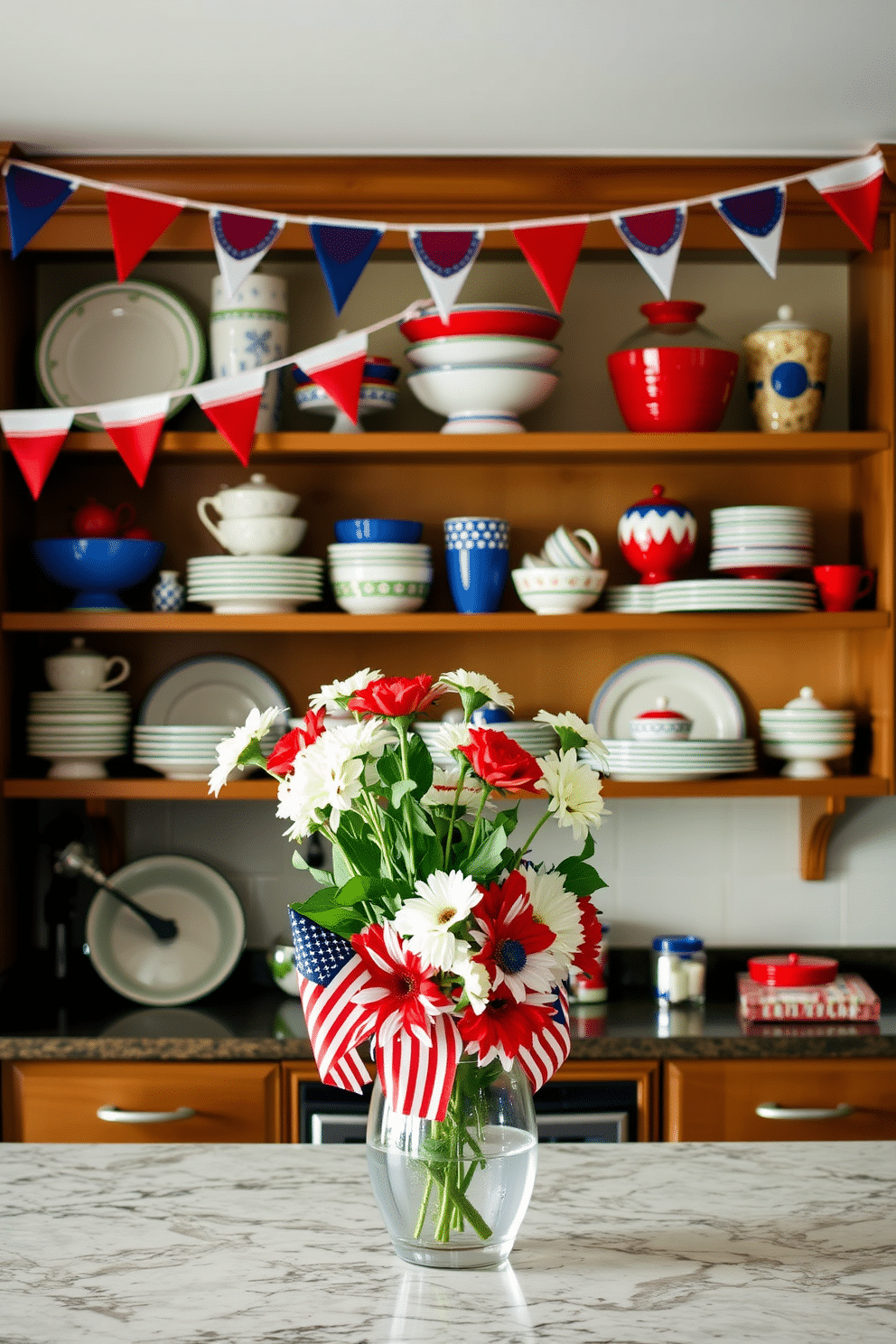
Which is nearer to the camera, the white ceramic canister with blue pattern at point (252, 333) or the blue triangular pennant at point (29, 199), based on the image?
the blue triangular pennant at point (29, 199)

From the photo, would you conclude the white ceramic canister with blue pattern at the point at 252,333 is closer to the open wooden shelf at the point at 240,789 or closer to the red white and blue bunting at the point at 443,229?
the red white and blue bunting at the point at 443,229

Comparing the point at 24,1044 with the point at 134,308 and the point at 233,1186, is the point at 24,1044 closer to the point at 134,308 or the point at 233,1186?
the point at 233,1186

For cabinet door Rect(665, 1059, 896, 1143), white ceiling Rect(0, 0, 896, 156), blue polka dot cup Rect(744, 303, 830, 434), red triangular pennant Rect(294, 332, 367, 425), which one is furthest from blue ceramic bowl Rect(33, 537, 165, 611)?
cabinet door Rect(665, 1059, 896, 1143)

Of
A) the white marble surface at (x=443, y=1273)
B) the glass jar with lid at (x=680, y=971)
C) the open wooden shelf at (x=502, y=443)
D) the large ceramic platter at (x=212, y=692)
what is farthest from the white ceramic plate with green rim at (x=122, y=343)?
the white marble surface at (x=443, y=1273)

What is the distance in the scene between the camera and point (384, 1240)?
1.20 meters

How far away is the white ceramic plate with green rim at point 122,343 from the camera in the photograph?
8.38 ft

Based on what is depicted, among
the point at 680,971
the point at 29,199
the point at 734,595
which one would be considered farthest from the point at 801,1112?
the point at 29,199

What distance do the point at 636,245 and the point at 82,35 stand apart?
98 centimetres

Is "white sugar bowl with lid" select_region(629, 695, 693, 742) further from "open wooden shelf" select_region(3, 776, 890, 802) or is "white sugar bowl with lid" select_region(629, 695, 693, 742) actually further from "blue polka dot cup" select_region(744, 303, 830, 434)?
"blue polka dot cup" select_region(744, 303, 830, 434)

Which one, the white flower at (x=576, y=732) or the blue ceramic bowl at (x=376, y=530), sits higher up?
the blue ceramic bowl at (x=376, y=530)

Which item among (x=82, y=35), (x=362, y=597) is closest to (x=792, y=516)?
(x=362, y=597)

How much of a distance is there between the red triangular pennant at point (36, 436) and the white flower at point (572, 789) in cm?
158

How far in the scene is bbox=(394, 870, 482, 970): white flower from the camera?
A: 3.17 feet

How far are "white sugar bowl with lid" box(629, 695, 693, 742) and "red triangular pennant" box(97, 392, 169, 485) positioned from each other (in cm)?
105
